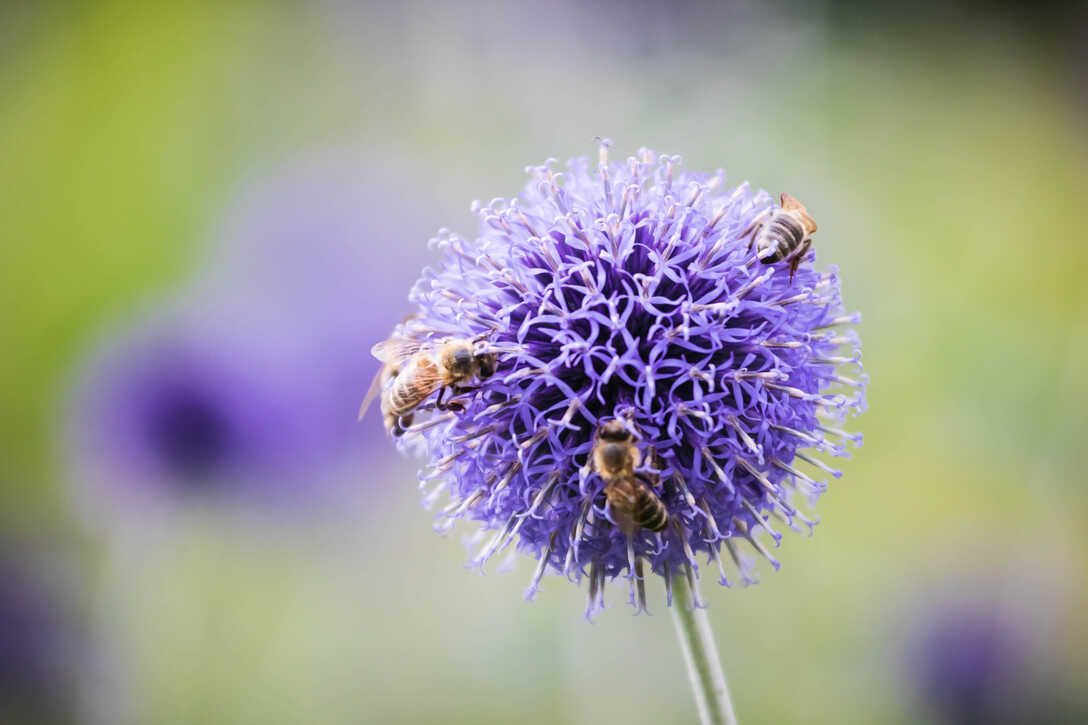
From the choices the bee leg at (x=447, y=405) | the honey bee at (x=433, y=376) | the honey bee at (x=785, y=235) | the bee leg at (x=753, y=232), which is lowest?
the bee leg at (x=447, y=405)

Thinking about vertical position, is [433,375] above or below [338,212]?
below

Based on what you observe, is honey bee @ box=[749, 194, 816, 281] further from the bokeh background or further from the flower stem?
the bokeh background

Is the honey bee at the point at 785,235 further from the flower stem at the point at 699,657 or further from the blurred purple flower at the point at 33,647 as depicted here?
the blurred purple flower at the point at 33,647

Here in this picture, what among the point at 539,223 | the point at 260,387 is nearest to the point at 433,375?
the point at 539,223

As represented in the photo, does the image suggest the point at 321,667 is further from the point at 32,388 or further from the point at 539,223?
the point at 539,223

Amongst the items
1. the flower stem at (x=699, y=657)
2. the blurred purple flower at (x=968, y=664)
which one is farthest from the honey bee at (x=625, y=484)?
the blurred purple flower at (x=968, y=664)
